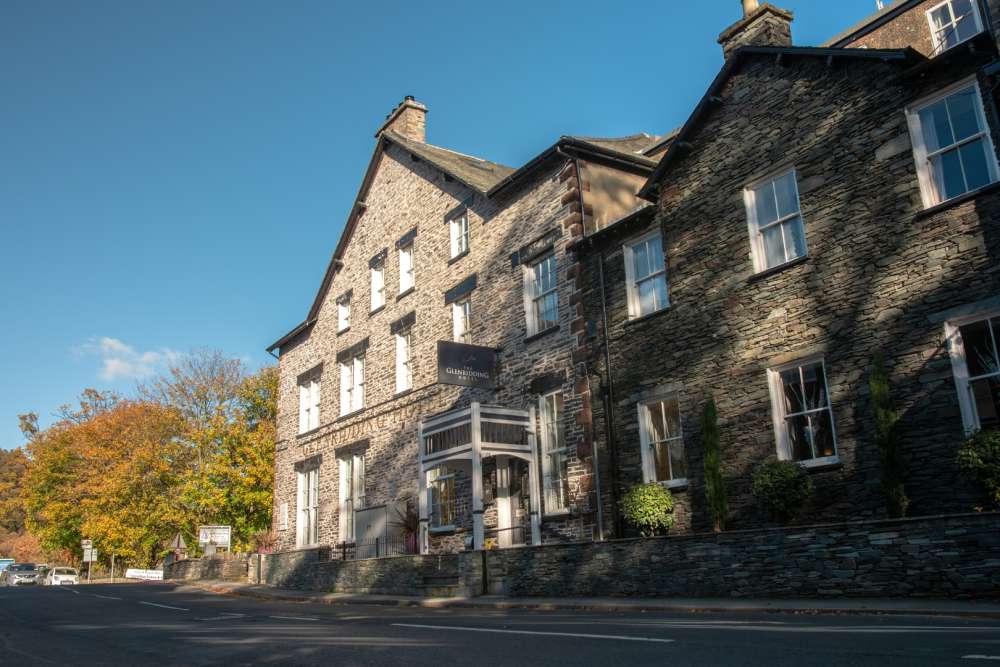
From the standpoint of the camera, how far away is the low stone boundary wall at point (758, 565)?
32.6 feet

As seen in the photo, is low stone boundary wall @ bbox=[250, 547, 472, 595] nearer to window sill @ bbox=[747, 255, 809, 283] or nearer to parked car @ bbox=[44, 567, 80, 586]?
window sill @ bbox=[747, 255, 809, 283]

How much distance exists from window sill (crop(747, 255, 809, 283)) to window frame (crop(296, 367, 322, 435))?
20259 millimetres

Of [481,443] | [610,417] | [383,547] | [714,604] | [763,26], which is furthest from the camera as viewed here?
[383,547]

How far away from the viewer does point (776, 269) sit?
1442cm

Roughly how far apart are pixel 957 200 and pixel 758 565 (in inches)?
244

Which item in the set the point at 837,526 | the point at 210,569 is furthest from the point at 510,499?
the point at 210,569

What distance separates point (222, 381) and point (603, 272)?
35441 millimetres

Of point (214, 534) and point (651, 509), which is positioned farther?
point (214, 534)

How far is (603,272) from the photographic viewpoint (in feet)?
60.2

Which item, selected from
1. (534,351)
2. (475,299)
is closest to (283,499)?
(475,299)

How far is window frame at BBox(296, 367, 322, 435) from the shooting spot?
31.4 meters

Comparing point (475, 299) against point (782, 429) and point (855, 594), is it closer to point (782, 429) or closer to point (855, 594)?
point (782, 429)

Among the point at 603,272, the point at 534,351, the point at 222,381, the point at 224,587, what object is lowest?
the point at 224,587

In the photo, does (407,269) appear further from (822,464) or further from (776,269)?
(822,464)
